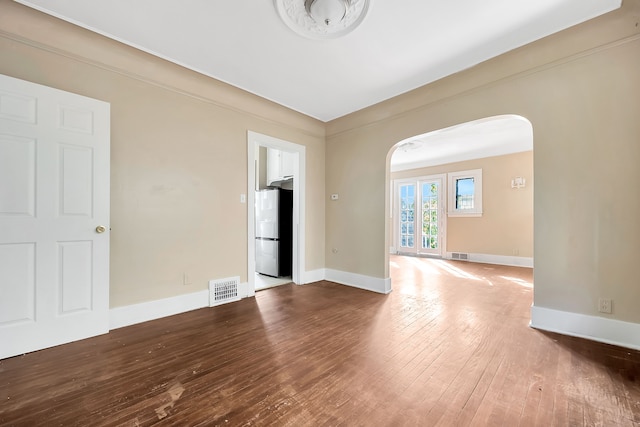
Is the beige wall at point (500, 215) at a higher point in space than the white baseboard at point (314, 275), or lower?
higher

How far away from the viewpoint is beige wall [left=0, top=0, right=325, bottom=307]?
2.22 metres

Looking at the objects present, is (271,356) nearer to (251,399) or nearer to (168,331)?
(251,399)

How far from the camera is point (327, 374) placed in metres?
1.77

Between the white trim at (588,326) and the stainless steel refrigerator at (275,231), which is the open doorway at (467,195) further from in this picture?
the white trim at (588,326)

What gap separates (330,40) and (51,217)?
9.54 feet

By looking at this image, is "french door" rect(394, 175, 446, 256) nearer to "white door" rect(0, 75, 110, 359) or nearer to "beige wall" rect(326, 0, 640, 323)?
"beige wall" rect(326, 0, 640, 323)

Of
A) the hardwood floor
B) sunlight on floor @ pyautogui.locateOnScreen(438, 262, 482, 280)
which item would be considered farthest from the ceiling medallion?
sunlight on floor @ pyautogui.locateOnScreen(438, 262, 482, 280)

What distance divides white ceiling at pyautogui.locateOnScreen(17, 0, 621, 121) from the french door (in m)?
4.49

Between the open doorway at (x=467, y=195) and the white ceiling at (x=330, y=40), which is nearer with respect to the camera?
the white ceiling at (x=330, y=40)

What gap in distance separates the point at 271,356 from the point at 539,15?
353 centimetres

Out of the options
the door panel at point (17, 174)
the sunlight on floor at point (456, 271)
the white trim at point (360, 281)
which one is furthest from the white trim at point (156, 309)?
the sunlight on floor at point (456, 271)

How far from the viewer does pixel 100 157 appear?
7.76 ft

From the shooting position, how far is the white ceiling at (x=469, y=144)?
14.9 feet

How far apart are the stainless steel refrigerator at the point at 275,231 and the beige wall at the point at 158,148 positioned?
1.14 meters
